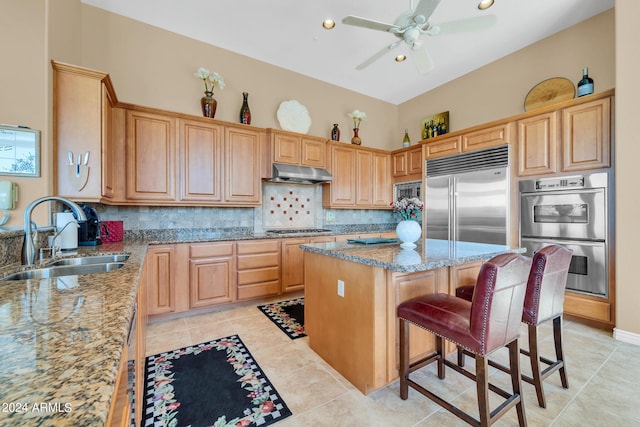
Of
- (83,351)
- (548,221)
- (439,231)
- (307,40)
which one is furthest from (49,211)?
(548,221)

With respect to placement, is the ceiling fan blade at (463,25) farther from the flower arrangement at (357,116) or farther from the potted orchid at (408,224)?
the flower arrangement at (357,116)

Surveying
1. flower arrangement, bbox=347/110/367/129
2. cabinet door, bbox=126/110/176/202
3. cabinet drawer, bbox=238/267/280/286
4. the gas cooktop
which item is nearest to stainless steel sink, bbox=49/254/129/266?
cabinet door, bbox=126/110/176/202

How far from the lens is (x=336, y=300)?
1.96 metres

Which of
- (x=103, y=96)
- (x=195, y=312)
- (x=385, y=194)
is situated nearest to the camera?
(x=103, y=96)

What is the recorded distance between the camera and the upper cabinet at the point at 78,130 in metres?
2.11

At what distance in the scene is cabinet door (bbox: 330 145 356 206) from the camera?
431cm

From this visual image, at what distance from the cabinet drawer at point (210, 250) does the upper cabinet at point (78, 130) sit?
1031 millimetres

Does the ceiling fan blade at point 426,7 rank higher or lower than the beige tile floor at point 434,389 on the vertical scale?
higher

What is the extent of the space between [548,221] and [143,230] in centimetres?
465

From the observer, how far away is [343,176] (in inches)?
174

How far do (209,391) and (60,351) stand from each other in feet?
4.99

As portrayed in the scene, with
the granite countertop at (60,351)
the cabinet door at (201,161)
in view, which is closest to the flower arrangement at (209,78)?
the cabinet door at (201,161)

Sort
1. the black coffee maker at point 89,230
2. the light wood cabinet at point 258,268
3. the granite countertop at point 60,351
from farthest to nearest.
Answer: the light wood cabinet at point 258,268 → the black coffee maker at point 89,230 → the granite countertop at point 60,351

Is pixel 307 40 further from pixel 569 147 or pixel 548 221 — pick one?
pixel 548 221
